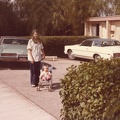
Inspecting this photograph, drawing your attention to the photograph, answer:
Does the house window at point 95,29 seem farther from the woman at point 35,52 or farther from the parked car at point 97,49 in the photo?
the woman at point 35,52

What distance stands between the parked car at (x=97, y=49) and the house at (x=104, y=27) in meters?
6.38

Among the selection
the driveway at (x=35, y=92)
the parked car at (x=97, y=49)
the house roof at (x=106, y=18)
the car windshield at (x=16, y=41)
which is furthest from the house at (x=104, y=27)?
the driveway at (x=35, y=92)

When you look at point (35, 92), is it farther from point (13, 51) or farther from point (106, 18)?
point (106, 18)

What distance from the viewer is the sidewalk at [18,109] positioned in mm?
6140

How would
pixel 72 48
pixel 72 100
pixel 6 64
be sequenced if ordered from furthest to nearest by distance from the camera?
pixel 72 48
pixel 6 64
pixel 72 100

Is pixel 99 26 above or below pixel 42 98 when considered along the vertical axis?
above

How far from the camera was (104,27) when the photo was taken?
2645 centimetres

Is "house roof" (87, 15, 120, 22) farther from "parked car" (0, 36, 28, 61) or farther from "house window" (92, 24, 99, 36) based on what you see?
"parked car" (0, 36, 28, 61)

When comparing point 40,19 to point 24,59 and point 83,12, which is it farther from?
point 24,59

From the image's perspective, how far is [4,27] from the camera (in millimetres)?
26531

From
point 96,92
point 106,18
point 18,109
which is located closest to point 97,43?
point 106,18

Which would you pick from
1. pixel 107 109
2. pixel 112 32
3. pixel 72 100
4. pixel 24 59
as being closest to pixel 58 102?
pixel 72 100

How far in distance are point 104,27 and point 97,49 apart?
401 inches

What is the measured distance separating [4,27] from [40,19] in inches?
121
